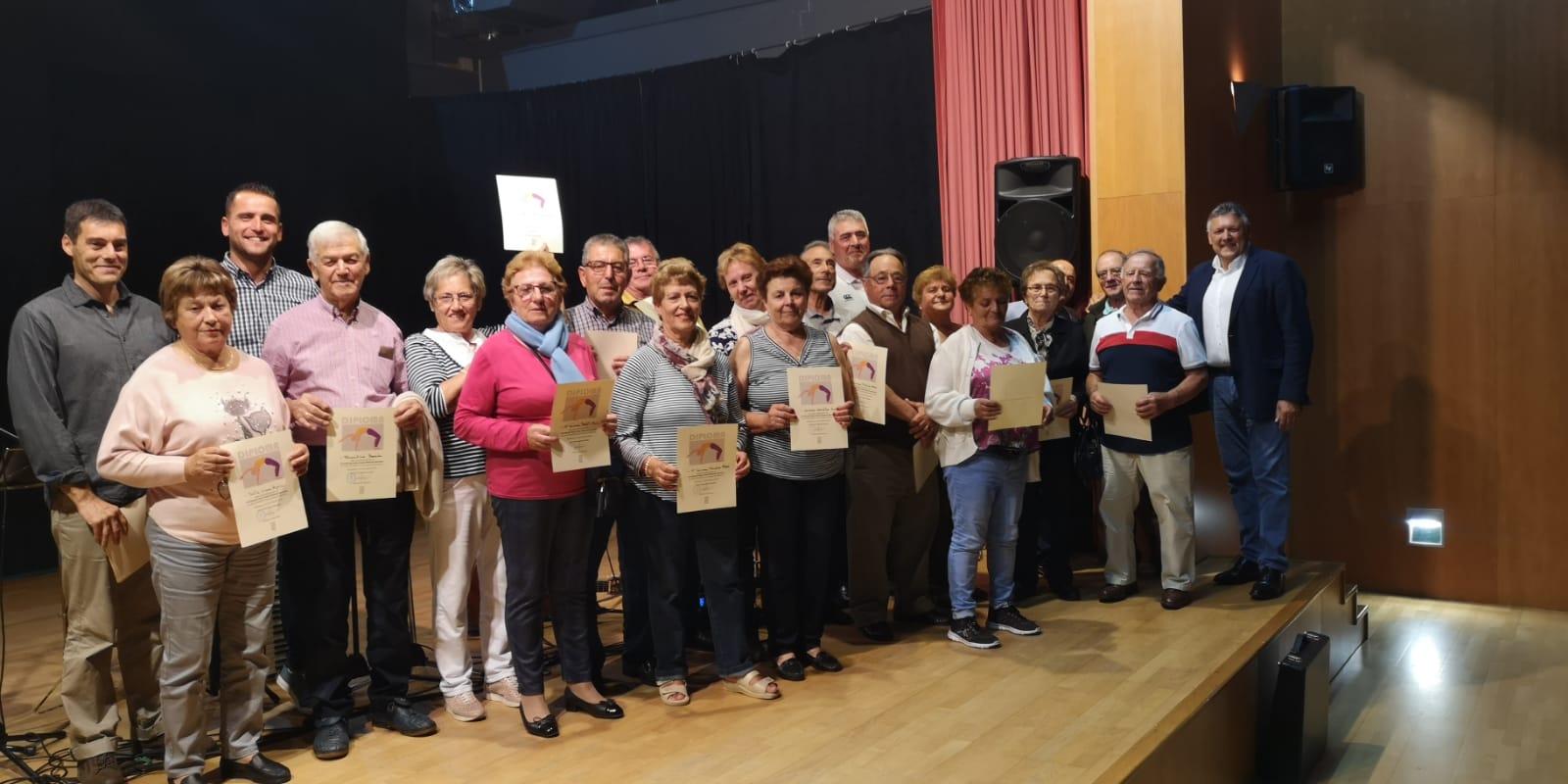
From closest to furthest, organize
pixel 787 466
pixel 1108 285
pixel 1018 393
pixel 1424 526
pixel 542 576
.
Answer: pixel 542 576 < pixel 787 466 < pixel 1018 393 < pixel 1108 285 < pixel 1424 526

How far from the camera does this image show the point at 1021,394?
3896 millimetres

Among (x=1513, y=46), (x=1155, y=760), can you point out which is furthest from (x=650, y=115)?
(x=1155, y=760)

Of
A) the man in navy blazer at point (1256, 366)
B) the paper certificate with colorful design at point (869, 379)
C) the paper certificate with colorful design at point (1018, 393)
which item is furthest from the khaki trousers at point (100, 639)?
the man in navy blazer at point (1256, 366)

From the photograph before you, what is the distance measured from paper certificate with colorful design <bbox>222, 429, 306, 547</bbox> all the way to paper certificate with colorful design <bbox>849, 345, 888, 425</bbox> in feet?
5.75

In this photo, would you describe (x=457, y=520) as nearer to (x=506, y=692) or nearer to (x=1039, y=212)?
(x=506, y=692)

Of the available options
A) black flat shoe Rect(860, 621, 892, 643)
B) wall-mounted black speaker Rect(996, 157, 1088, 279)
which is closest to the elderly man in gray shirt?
black flat shoe Rect(860, 621, 892, 643)

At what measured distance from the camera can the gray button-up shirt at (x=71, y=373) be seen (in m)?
2.97

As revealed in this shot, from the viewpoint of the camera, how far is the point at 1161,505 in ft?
14.3

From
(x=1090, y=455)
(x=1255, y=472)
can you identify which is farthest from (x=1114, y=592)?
(x=1255, y=472)

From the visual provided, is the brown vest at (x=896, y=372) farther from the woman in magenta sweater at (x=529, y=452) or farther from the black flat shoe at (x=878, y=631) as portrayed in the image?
the woman in magenta sweater at (x=529, y=452)

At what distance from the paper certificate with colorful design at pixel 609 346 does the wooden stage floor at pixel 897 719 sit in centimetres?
105

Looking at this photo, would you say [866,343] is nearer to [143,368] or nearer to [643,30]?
[143,368]

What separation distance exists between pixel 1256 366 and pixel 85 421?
3968mm

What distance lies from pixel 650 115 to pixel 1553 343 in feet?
18.3
